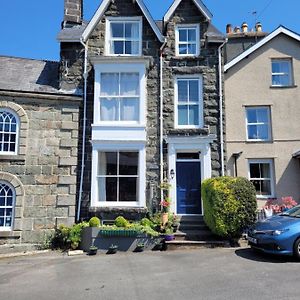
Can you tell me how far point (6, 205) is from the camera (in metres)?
12.4

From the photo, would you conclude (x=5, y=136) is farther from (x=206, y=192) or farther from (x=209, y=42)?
(x=209, y=42)

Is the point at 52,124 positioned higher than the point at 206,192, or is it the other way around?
the point at 52,124

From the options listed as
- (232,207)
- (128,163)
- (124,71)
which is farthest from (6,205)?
(232,207)

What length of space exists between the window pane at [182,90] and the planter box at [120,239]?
5989 mm

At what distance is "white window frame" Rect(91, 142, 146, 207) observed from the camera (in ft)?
43.2

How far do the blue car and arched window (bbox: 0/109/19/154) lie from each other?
29.8 ft

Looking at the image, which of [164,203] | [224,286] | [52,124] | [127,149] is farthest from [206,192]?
[52,124]

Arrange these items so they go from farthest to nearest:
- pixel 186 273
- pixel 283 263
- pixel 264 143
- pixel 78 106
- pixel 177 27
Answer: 1. pixel 264 143
2. pixel 177 27
3. pixel 78 106
4. pixel 283 263
5. pixel 186 273

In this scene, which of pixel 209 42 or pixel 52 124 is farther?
pixel 209 42

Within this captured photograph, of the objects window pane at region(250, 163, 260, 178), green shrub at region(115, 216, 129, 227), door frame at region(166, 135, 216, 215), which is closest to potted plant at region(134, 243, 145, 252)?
green shrub at region(115, 216, 129, 227)

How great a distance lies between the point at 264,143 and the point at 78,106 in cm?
861

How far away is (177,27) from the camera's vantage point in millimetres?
14820

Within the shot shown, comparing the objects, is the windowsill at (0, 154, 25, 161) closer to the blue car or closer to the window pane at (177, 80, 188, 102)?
the window pane at (177, 80, 188, 102)

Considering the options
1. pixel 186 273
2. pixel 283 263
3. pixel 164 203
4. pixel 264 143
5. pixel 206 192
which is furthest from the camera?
pixel 264 143
